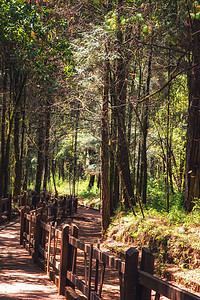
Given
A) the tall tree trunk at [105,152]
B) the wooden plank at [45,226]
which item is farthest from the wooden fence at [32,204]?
the wooden plank at [45,226]

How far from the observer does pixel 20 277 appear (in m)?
6.45

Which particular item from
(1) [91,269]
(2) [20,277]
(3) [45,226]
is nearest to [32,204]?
(3) [45,226]

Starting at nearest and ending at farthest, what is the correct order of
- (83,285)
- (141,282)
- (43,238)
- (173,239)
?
1. (141,282)
2. (83,285)
3. (43,238)
4. (173,239)

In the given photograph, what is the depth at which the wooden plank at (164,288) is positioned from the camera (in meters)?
2.44

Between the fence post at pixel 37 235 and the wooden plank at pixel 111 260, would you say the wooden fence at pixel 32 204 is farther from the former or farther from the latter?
the wooden plank at pixel 111 260

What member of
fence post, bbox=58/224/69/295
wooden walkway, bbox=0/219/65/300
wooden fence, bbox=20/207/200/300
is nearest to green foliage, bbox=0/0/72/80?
wooden fence, bbox=20/207/200/300

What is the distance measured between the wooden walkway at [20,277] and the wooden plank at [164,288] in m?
2.79

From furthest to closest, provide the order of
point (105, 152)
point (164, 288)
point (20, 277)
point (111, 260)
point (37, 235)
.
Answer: point (105, 152) < point (37, 235) < point (20, 277) < point (111, 260) < point (164, 288)

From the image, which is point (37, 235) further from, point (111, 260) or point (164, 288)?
point (164, 288)

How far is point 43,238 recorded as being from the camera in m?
7.56

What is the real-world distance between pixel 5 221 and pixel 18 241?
4.31m

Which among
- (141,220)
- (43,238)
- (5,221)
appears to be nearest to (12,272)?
(43,238)

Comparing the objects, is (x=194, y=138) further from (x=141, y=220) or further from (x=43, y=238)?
(x=43, y=238)

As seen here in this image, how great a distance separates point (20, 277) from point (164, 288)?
4577 mm
